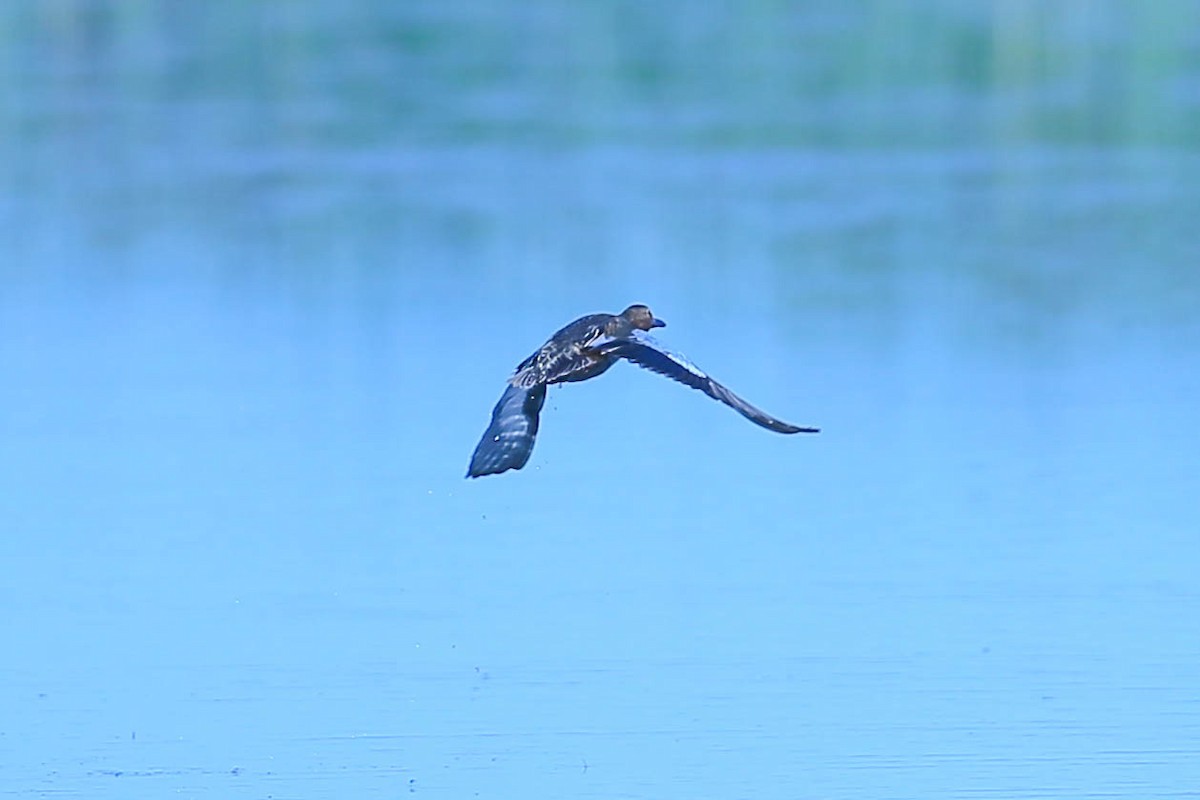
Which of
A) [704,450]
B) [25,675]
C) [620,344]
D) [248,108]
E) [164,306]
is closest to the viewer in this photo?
[620,344]

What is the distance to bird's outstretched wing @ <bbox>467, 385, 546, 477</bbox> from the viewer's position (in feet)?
18.9

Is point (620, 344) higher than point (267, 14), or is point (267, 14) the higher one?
point (620, 344)

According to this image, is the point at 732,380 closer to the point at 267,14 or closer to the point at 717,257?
the point at 717,257

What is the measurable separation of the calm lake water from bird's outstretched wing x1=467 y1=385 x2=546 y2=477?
0.71 meters

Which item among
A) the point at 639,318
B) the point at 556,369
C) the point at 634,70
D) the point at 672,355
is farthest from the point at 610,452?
the point at 634,70

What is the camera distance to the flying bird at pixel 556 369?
18.9ft

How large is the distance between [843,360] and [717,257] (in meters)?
2.37

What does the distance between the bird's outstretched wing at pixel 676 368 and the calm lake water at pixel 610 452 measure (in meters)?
0.91

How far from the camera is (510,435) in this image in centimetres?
583

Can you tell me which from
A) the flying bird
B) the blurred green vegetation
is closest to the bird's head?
the flying bird

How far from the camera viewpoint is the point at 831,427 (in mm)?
9227

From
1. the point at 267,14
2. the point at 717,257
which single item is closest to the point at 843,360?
the point at 717,257

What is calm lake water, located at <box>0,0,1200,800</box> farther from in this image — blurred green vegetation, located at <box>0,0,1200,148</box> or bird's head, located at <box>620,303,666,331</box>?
bird's head, located at <box>620,303,666,331</box>

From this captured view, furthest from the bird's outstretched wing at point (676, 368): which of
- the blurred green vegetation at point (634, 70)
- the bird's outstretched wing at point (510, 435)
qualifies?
the blurred green vegetation at point (634, 70)
